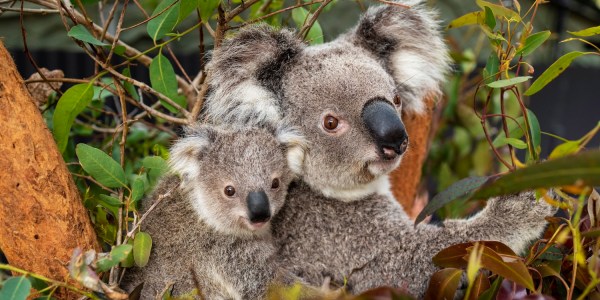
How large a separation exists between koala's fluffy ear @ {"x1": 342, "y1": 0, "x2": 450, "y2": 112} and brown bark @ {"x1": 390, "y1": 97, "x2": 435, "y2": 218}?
29 cm

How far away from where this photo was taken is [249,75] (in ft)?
7.25

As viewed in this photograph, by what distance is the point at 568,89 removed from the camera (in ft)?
24.7

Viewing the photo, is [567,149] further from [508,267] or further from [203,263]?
[203,263]

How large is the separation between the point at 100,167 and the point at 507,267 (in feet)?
3.92

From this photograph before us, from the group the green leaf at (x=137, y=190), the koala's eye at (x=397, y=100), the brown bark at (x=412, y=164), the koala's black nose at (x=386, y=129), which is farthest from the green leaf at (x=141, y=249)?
the brown bark at (x=412, y=164)

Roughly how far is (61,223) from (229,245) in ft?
1.73

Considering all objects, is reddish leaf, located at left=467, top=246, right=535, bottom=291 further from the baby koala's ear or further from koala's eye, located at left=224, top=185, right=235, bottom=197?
the baby koala's ear

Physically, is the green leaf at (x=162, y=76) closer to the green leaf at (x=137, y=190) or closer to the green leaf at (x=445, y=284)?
the green leaf at (x=137, y=190)

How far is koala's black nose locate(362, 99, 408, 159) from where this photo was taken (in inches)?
79.1

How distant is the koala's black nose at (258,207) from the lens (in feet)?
6.04

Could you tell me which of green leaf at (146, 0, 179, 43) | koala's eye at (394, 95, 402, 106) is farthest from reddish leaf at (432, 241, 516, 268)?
green leaf at (146, 0, 179, 43)

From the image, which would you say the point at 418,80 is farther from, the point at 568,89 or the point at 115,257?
the point at 568,89

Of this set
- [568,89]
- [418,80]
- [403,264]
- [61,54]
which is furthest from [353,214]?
[568,89]

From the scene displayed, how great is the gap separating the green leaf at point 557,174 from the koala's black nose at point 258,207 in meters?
0.82
